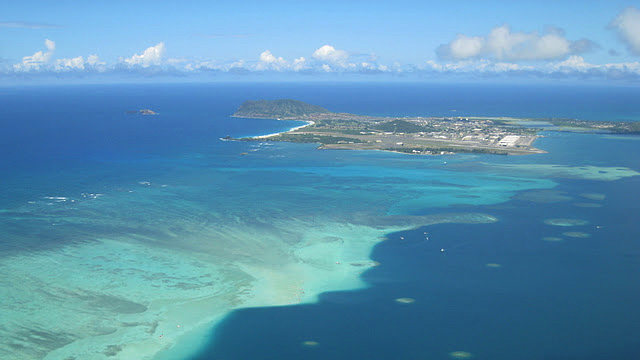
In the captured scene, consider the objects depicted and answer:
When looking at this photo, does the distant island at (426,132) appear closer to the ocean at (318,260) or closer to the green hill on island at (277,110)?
the green hill on island at (277,110)

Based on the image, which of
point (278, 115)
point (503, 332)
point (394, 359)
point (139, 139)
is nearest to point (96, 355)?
point (394, 359)

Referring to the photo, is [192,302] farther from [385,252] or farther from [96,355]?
[385,252]

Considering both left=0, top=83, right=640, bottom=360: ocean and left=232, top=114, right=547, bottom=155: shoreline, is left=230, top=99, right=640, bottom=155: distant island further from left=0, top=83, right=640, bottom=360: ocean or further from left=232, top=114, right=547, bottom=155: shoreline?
left=0, top=83, right=640, bottom=360: ocean

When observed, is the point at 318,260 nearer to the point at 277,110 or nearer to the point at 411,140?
the point at 411,140

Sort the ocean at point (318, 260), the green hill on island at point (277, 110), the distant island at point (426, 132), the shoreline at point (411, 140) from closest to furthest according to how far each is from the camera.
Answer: the ocean at point (318, 260) → the shoreline at point (411, 140) → the distant island at point (426, 132) → the green hill on island at point (277, 110)

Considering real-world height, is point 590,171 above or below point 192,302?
above

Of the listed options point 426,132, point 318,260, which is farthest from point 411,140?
point 318,260

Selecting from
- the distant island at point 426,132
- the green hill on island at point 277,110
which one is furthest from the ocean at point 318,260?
the green hill on island at point 277,110
